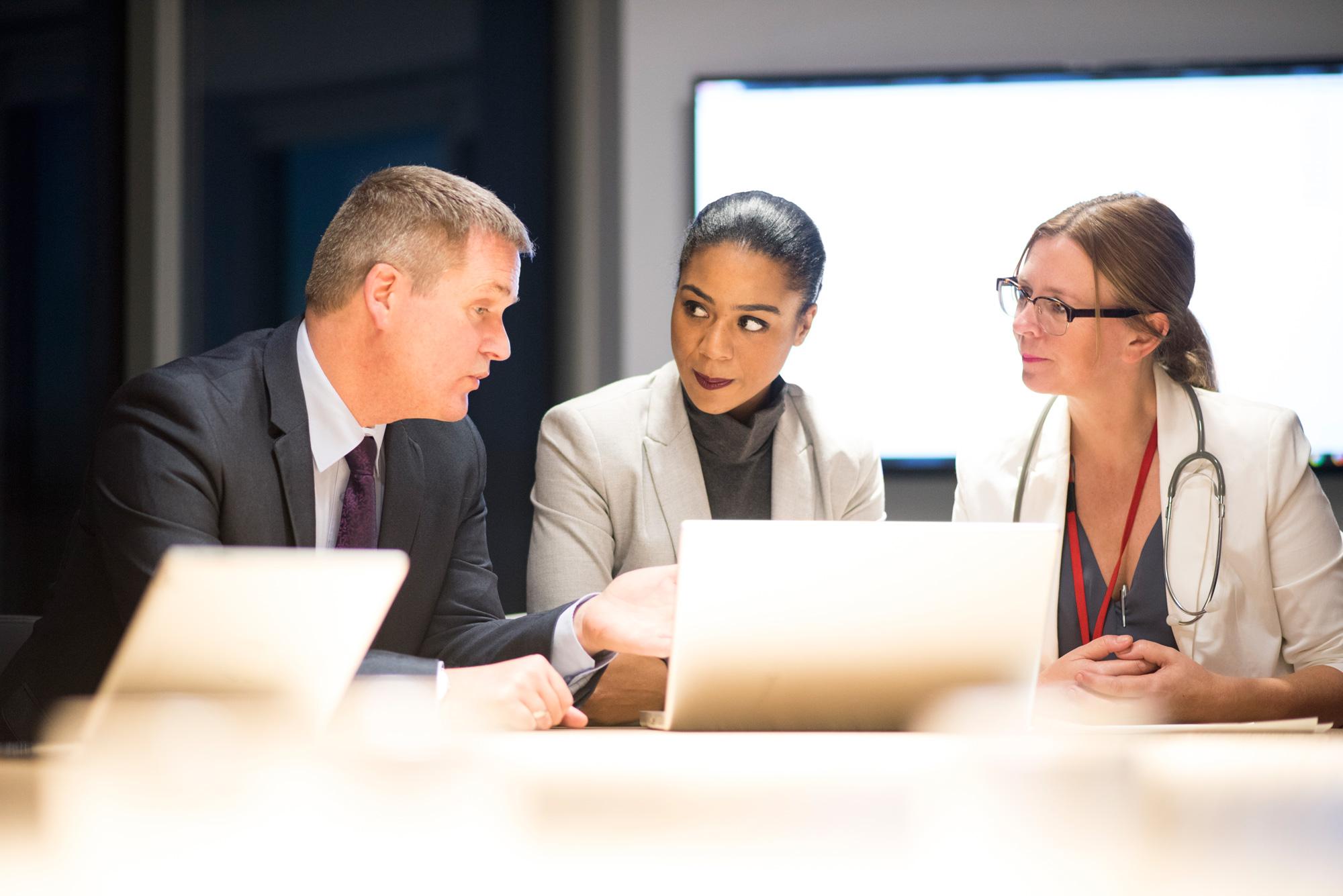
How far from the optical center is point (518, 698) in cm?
130

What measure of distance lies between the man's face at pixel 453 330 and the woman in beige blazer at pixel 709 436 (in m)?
0.31

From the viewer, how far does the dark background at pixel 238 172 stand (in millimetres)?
3340

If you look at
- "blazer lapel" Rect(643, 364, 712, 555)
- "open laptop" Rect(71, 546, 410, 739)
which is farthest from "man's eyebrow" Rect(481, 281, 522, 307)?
"open laptop" Rect(71, 546, 410, 739)

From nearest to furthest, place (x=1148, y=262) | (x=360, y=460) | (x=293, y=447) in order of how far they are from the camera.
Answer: (x=293, y=447) → (x=360, y=460) → (x=1148, y=262)

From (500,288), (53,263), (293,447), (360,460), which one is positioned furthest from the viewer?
(53,263)

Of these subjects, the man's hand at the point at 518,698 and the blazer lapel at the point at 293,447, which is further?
the blazer lapel at the point at 293,447

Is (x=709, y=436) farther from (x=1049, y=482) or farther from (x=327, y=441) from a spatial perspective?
(x=327, y=441)

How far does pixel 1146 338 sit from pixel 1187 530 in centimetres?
39

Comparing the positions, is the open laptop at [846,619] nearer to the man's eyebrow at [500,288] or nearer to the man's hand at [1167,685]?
the man's hand at [1167,685]

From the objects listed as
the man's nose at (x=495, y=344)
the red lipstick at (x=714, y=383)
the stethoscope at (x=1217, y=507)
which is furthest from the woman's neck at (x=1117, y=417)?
the man's nose at (x=495, y=344)

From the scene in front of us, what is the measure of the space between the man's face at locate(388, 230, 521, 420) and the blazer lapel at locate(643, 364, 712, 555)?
40cm

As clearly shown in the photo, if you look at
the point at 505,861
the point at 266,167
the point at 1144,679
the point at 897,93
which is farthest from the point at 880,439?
the point at 505,861

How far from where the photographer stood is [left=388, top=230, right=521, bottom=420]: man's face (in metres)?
1.82

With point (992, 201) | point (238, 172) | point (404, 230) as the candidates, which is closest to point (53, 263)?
point (238, 172)
